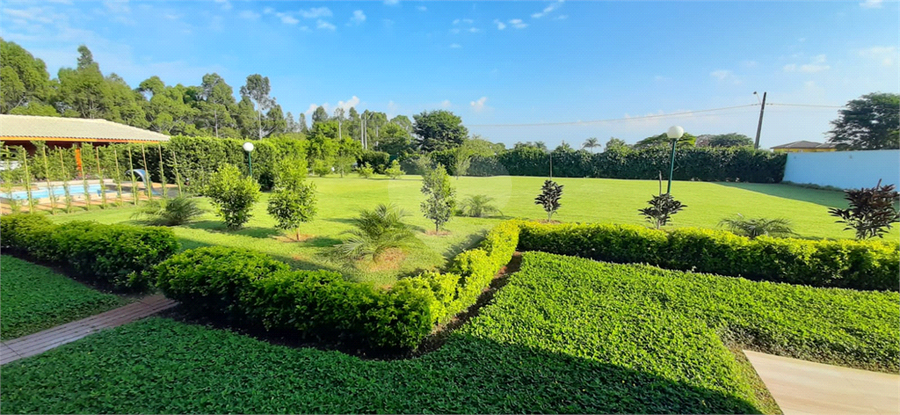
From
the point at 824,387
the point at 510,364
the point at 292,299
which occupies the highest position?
the point at 292,299

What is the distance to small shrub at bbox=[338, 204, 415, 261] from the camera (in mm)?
5059

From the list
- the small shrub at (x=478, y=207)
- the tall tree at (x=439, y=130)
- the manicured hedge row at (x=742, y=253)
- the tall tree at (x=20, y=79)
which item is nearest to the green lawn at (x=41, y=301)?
the manicured hedge row at (x=742, y=253)

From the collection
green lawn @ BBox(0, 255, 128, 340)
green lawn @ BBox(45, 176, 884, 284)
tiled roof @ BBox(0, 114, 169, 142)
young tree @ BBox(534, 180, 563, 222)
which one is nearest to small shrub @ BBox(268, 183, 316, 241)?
green lawn @ BBox(45, 176, 884, 284)

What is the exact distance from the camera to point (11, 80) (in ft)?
89.5

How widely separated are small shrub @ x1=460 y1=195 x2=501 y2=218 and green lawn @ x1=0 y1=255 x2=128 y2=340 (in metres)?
6.86

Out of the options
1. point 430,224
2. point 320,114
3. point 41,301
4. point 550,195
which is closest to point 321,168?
point 430,224

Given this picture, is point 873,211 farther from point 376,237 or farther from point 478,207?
point 376,237

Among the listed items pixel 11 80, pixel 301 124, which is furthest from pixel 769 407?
pixel 301 124

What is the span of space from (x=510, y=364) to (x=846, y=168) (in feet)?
71.3

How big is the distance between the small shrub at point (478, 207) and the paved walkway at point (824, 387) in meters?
6.57

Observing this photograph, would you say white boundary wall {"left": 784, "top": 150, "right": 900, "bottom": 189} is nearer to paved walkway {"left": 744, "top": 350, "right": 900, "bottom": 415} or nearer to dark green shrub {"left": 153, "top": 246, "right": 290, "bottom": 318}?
paved walkway {"left": 744, "top": 350, "right": 900, "bottom": 415}

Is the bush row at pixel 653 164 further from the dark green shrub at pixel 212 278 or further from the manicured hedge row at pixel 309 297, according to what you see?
the dark green shrub at pixel 212 278

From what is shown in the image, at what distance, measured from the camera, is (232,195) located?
6.90 metres

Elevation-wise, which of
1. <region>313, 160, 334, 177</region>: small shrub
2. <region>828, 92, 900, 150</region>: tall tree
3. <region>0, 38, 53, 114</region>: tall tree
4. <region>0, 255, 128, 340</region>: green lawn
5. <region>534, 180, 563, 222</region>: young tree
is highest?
<region>0, 38, 53, 114</region>: tall tree
